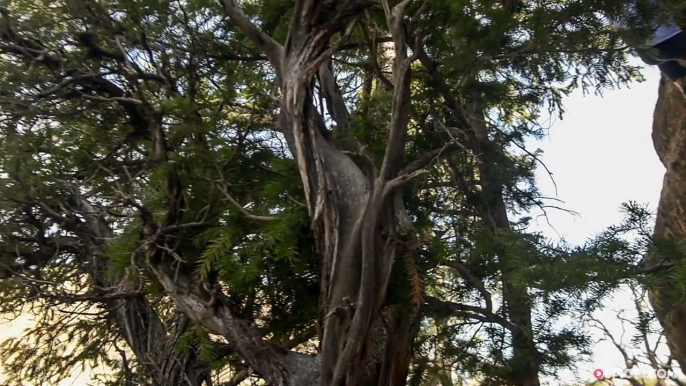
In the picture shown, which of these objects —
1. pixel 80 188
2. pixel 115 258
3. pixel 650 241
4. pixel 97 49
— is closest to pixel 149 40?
pixel 97 49

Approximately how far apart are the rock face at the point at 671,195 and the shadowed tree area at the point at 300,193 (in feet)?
0.18

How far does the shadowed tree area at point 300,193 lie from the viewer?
3.91ft

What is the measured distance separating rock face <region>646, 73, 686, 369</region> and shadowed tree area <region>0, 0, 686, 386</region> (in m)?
0.06

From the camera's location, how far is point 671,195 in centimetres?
195

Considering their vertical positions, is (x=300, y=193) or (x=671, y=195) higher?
(x=671, y=195)

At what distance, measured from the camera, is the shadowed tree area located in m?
1.19

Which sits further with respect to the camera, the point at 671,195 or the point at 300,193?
the point at 671,195

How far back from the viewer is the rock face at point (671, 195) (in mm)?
1218

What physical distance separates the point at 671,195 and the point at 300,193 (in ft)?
3.85

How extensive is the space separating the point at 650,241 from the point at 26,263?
1299 millimetres

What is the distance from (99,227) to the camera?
5.19 feet

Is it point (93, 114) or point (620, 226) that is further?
point (93, 114)

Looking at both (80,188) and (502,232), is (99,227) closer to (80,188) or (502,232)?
(80,188)

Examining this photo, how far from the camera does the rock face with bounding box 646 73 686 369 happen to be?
4.00 ft
